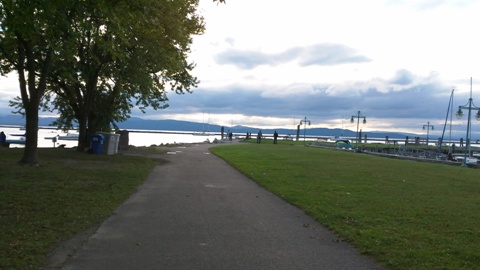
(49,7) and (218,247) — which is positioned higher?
(49,7)

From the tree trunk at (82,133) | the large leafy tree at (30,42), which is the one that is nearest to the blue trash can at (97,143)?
the tree trunk at (82,133)

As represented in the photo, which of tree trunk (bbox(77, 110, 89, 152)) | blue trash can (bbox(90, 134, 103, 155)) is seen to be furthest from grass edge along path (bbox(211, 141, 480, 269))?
tree trunk (bbox(77, 110, 89, 152))

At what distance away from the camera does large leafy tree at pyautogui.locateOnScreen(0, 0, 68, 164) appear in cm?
1059

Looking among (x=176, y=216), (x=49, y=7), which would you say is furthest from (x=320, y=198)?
(x=49, y=7)

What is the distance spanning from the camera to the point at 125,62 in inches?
811

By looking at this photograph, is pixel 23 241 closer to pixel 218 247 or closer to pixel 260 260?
pixel 218 247

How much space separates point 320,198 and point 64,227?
20.5ft

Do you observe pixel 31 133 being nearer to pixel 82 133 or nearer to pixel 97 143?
pixel 97 143

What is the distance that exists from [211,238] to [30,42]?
483 inches

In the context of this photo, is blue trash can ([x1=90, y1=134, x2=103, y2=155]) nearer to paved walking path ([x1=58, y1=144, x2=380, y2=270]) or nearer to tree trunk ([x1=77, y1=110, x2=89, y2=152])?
tree trunk ([x1=77, y1=110, x2=89, y2=152])

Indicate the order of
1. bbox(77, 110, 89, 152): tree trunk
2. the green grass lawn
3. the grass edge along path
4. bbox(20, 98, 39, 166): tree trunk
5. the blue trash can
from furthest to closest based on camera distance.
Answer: bbox(77, 110, 89, 152): tree trunk → the blue trash can → bbox(20, 98, 39, 166): tree trunk → the grass edge along path → the green grass lawn

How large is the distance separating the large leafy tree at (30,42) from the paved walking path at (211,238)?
16.7 ft

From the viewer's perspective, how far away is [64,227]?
773 cm

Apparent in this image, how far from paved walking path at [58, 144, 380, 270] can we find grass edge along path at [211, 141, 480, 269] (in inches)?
17.3
